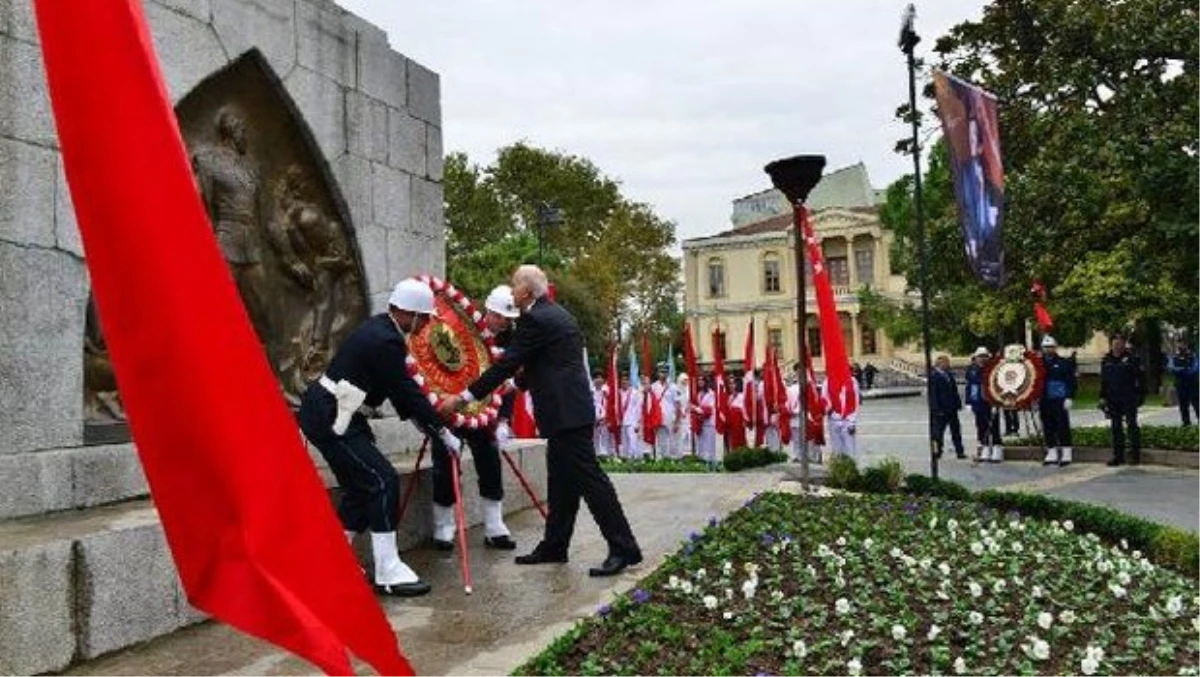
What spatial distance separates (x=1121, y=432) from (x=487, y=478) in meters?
11.8

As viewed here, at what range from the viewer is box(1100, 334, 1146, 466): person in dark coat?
51.8 ft

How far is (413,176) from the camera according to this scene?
913cm

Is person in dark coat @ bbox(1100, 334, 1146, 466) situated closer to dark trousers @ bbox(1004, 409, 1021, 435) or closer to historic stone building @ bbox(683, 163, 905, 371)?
dark trousers @ bbox(1004, 409, 1021, 435)

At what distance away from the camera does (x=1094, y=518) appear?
8.90 metres

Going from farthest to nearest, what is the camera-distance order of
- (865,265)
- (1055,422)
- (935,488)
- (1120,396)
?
(865,265) → (1055,422) → (1120,396) → (935,488)

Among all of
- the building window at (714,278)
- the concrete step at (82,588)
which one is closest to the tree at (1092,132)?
the concrete step at (82,588)

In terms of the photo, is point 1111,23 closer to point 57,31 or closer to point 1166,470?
point 1166,470

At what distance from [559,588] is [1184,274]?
45.3 ft

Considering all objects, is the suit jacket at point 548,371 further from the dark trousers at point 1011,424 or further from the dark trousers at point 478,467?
the dark trousers at point 1011,424

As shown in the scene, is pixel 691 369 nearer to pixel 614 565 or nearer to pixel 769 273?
pixel 614 565

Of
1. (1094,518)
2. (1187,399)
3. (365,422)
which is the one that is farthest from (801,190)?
(1187,399)

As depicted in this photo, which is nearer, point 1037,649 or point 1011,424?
point 1037,649

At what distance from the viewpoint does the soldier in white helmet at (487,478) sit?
7613 mm

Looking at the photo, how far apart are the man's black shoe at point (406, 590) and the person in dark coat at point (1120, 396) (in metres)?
12.8
